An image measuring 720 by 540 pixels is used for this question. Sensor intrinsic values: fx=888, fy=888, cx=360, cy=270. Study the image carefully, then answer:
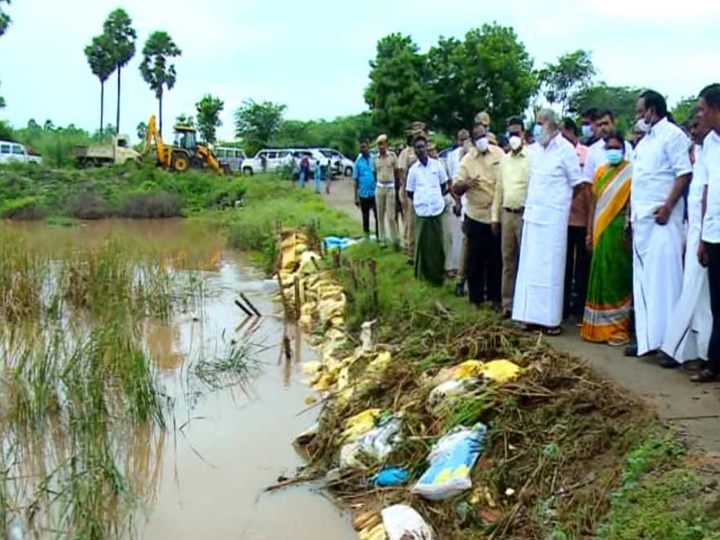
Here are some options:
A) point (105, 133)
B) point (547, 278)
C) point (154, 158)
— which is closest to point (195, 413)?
point (547, 278)

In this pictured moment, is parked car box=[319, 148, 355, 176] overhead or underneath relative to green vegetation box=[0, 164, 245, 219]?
overhead

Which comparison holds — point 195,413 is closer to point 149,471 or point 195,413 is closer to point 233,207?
point 149,471

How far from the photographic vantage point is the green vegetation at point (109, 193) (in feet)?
86.1

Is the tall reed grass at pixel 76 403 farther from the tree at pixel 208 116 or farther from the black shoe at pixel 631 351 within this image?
the tree at pixel 208 116

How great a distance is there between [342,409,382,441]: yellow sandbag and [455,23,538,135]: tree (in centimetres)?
2535

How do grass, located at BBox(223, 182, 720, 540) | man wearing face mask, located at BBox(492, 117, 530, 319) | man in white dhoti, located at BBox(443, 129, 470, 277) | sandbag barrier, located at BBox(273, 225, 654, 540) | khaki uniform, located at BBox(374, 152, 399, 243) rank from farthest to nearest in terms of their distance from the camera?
khaki uniform, located at BBox(374, 152, 399, 243) < man in white dhoti, located at BBox(443, 129, 470, 277) < man wearing face mask, located at BBox(492, 117, 530, 319) < sandbag barrier, located at BBox(273, 225, 654, 540) < grass, located at BBox(223, 182, 720, 540)

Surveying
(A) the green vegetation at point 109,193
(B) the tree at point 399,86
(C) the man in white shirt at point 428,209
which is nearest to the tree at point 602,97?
(B) the tree at point 399,86

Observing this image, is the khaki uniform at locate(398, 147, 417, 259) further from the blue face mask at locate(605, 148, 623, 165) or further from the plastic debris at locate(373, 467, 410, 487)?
the plastic debris at locate(373, 467, 410, 487)

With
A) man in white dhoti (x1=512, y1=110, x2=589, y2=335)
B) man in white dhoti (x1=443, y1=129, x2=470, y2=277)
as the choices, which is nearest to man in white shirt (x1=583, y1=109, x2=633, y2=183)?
man in white dhoti (x1=512, y1=110, x2=589, y2=335)

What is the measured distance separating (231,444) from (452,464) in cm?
234

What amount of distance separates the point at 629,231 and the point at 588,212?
0.64 meters

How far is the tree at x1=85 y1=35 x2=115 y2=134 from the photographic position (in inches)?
1657

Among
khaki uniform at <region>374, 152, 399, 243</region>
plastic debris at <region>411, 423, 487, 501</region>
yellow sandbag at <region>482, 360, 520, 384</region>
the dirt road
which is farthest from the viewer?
khaki uniform at <region>374, 152, 399, 243</region>

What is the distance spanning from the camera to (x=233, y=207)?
26.0 meters
